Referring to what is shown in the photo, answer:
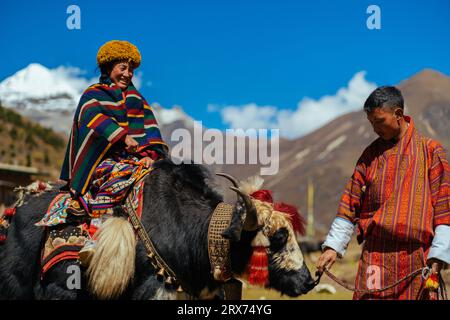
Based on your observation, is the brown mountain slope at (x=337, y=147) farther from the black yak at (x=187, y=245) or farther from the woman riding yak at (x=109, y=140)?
the black yak at (x=187, y=245)

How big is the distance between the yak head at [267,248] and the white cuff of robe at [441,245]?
0.80m

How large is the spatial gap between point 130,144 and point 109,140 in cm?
15

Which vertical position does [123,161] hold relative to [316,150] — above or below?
below

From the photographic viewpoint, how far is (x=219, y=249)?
3768 mm

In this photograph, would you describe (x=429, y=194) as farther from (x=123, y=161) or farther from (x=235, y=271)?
(x=123, y=161)

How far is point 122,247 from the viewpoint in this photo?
Answer: 385 centimetres

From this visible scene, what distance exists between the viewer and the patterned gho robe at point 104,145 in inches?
166

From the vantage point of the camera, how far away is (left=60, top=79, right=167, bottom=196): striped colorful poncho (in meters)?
4.30

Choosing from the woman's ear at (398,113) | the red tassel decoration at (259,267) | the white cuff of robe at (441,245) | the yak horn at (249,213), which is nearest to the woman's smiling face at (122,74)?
the yak horn at (249,213)

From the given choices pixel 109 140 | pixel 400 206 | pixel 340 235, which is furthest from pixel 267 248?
pixel 109 140

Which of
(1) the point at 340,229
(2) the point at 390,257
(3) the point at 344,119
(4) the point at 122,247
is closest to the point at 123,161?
(4) the point at 122,247

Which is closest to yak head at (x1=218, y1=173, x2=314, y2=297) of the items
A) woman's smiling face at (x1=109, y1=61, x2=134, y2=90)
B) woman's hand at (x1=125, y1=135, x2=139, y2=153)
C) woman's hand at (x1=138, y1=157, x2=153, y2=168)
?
woman's hand at (x1=138, y1=157, x2=153, y2=168)

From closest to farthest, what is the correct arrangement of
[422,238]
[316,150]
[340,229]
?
[422,238] < [340,229] < [316,150]
